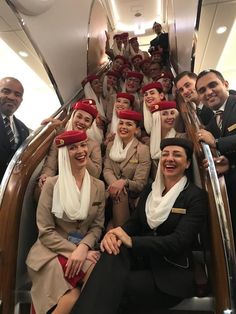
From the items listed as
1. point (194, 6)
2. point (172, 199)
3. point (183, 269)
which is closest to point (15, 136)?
point (172, 199)

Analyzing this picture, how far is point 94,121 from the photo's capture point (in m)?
3.58

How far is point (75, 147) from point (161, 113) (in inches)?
52.4

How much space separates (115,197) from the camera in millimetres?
2400

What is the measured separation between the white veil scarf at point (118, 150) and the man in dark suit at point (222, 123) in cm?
82

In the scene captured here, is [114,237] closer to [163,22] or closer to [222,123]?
[222,123]

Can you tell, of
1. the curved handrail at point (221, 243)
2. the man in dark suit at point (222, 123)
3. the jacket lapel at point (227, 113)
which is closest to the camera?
the curved handrail at point (221, 243)

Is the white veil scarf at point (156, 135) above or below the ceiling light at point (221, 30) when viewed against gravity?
below

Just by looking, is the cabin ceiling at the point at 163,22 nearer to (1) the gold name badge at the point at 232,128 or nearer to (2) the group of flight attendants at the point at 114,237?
(2) the group of flight attendants at the point at 114,237

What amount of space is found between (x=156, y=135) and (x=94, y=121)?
88 centimetres

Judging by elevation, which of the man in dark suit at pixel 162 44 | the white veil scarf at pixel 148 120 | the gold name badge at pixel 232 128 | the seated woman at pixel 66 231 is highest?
the man in dark suit at pixel 162 44

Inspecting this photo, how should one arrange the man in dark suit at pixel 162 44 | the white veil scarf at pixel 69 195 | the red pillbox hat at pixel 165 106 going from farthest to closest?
the man in dark suit at pixel 162 44 → the red pillbox hat at pixel 165 106 → the white veil scarf at pixel 69 195

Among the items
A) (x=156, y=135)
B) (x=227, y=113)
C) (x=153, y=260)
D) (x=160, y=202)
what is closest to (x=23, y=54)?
(x=156, y=135)

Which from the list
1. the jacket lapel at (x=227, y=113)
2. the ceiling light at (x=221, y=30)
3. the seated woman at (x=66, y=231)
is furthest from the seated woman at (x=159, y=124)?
the ceiling light at (x=221, y=30)

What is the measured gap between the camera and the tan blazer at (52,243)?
173 cm
